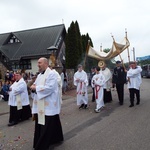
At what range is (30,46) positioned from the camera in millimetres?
30016

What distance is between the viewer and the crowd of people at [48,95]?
4.66 metres

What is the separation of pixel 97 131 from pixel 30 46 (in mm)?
25718

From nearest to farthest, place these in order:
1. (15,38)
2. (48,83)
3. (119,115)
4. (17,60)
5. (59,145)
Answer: (48,83) → (59,145) → (119,115) → (17,60) → (15,38)

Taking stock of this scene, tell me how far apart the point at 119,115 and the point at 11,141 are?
3.76 metres

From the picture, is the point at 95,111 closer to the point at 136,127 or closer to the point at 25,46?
the point at 136,127

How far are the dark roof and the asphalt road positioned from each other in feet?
68.3

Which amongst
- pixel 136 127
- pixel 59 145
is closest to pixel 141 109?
pixel 136 127

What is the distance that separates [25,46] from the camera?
3050cm

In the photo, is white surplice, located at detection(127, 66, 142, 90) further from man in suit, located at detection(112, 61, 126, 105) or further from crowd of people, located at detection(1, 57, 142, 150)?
man in suit, located at detection(112, 61, 126, 105)

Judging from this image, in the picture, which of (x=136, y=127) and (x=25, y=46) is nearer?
(x=136, y=127)

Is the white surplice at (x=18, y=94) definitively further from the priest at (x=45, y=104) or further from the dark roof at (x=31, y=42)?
the dark roof at (x=31, y=42)

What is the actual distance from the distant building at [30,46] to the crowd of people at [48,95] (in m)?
14.7

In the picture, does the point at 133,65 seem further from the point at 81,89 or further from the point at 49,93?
the point at 49,93

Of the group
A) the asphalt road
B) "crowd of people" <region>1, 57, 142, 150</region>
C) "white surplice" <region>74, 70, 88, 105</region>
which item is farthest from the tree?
the asphalt road
